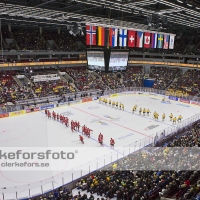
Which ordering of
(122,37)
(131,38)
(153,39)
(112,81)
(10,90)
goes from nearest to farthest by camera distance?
(122,37)
(131,38)
(153,39)
(10,90)
(112,81)

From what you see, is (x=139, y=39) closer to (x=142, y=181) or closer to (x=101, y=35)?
(x=101, y=35)

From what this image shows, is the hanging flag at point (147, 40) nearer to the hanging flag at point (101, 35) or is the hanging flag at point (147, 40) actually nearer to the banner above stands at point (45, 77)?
the hanging flag at point (101, 35)

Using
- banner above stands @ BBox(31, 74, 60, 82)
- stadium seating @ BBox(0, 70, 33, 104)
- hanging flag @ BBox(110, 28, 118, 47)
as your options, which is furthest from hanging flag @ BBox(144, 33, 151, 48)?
banner above stands @ BBox(31, 74, 60, 82)

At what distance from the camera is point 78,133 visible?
58.9ft

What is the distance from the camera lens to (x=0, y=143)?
51.6 feet

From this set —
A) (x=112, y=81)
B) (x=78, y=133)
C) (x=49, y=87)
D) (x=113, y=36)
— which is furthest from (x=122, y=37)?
(x=112, y=81)

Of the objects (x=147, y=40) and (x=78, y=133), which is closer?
(x=147, y=40)

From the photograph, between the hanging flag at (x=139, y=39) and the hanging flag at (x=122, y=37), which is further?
the hanging flag at (x=139, y=39)

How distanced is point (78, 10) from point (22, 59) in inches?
779

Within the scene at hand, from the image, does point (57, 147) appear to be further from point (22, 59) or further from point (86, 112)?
point (22, 59)

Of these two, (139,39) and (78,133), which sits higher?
(139,39)

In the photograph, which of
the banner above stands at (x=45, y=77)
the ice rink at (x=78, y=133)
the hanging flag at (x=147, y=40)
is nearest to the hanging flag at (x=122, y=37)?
the hanging flag at (x=147, y=40)

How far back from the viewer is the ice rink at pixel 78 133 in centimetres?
1130

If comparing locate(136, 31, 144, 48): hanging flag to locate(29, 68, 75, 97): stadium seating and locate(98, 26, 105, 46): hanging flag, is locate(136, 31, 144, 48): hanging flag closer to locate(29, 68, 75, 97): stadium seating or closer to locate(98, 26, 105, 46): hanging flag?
locate(98, 26, 105, 46): hanging flag
